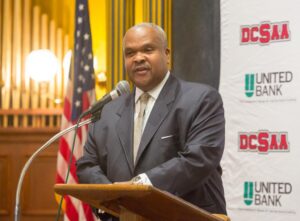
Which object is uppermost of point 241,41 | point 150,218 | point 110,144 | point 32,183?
point 241,41

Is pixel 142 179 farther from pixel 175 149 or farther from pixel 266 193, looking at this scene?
pixel 266 193

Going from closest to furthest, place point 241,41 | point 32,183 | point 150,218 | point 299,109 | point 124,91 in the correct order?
point 150,218
point 124,91
point 299,109
point 241,41
point 32,183

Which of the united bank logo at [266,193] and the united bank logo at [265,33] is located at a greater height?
the united bank logo at [265,33]

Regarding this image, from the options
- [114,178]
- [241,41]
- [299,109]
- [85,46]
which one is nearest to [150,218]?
[114,178]

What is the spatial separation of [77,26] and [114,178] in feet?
8.95

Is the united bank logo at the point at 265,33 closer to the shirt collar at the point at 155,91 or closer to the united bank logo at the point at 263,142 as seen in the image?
the united bank logo at the point at 263,142

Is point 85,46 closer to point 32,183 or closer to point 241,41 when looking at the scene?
point 241,41

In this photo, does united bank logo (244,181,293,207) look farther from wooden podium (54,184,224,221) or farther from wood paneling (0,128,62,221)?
wood paneling (0,128,62,221)

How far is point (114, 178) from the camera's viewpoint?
3381mm

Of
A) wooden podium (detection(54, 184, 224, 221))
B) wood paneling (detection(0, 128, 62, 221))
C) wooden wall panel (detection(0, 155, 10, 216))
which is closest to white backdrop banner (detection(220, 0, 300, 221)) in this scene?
wooden podium (detection(54, 184, 224, 221))

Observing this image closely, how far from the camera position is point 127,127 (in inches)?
136

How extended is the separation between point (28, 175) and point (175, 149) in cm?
562

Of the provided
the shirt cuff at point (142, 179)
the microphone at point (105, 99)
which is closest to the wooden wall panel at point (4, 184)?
the microphone at point (105, 99)

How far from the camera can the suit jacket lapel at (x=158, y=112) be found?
3316 millimetres
